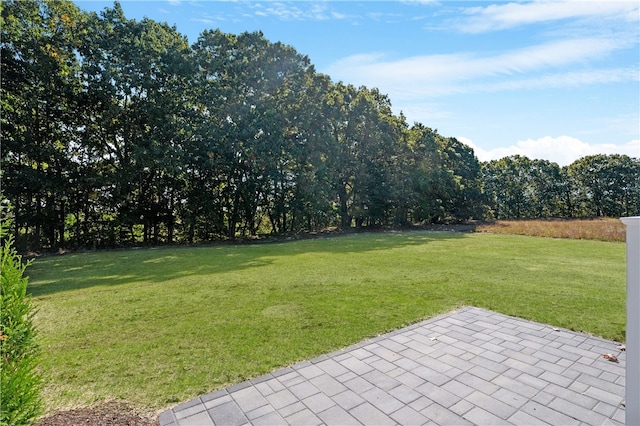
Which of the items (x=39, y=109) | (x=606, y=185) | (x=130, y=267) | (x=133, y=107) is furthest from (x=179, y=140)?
(x=606, y=185)

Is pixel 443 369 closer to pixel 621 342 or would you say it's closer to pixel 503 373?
pixel 503 373

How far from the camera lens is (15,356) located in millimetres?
1911

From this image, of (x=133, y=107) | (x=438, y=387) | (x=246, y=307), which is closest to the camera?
(x=438, y=387)

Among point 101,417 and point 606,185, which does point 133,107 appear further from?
point 606,185

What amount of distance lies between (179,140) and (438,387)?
14090 millimetres

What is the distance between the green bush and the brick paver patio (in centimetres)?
84

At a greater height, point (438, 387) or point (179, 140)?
point (179, 140)

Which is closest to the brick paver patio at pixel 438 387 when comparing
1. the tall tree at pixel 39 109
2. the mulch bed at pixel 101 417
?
the mulch bed at pixel 101 417

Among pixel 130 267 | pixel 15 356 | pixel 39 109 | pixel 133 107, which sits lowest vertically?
pixel 130 267

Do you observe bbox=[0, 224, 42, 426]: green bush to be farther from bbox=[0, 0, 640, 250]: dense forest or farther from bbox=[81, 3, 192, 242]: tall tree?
bbox=[81, 3, 192, 242]: tall tree

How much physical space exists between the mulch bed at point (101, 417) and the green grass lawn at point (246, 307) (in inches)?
4.6

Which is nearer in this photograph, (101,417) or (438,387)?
(101,417)

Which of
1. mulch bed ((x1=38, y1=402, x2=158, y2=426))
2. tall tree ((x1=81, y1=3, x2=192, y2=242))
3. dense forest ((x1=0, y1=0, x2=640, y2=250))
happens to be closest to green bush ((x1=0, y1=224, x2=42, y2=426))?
mulch bed ((x1=38, y1=402, x2=158, y2=426))

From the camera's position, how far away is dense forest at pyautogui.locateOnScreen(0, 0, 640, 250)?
11.5 m
